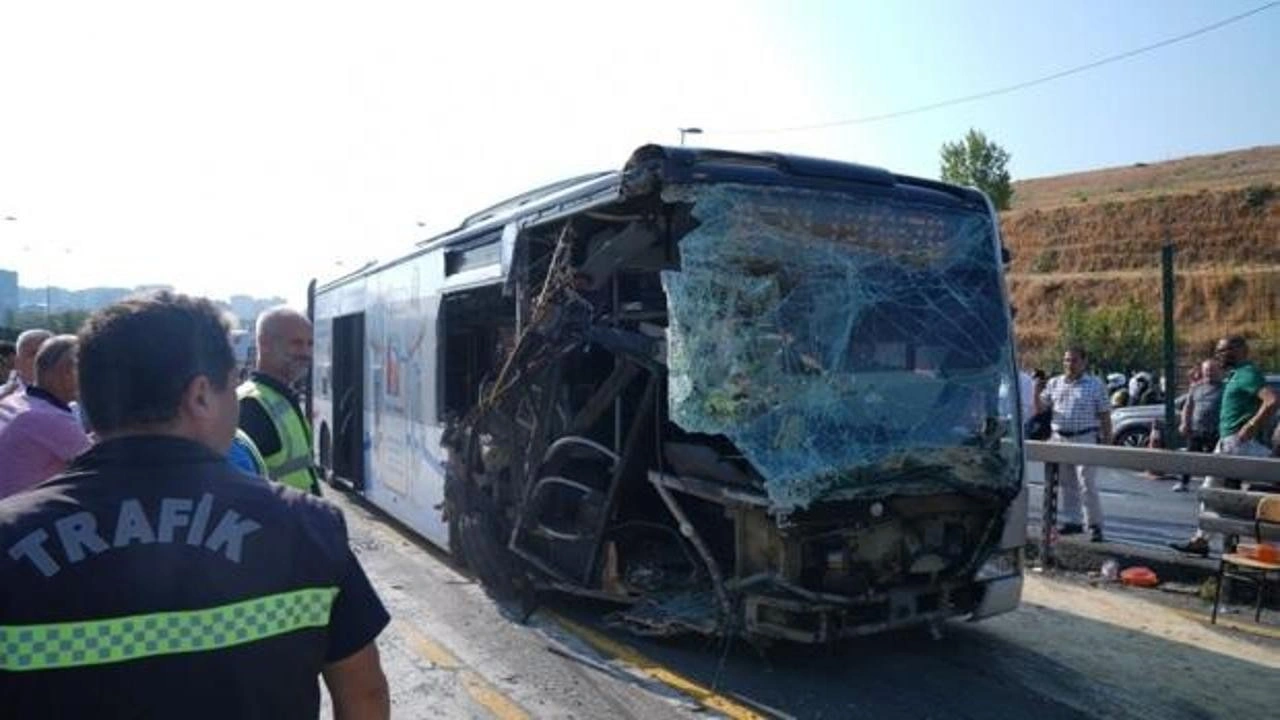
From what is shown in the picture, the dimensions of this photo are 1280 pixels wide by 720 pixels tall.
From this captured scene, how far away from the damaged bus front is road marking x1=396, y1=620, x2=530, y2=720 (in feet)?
2.89

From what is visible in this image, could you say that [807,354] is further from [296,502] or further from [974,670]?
[296,502]

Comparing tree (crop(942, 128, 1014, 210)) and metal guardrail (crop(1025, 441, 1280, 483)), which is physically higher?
tree (crop(942, 128, 1014, 210))

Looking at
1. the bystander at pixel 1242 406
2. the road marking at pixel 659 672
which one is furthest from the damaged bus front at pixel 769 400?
the bystander at pixel 1242 406

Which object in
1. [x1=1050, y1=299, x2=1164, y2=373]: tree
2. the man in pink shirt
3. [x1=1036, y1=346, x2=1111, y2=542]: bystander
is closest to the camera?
the man in pink shirt

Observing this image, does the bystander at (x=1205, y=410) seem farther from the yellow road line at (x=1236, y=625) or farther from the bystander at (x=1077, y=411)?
the yellow road line at (x=1236, y=625)

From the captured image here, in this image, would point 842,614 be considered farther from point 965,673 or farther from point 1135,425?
point 1135,425

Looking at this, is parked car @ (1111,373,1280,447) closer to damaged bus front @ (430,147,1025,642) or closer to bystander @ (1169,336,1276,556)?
bystander @ (1169,336,1276,556)

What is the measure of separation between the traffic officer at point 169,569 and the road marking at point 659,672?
3571mm

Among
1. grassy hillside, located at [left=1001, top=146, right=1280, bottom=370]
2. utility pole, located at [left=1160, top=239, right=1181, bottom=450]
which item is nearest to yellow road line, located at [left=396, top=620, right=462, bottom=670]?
utility pole, located at [left=1160, top=239, right=1181, bottom=450]

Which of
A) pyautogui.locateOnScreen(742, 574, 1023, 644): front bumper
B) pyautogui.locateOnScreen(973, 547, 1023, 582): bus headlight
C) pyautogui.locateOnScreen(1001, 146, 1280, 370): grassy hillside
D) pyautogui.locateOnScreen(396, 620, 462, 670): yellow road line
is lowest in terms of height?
pyautogui.locateOnScreen(396, 620, 462, 670): yellow road line

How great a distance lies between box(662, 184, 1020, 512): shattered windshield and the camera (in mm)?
5629

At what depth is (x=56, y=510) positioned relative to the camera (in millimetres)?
1755

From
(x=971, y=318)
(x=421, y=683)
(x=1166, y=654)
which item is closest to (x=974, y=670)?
(x=1166, y=654)

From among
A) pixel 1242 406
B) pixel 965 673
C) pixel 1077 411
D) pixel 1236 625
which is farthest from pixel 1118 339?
pixel 965 673
